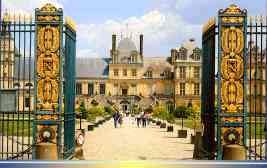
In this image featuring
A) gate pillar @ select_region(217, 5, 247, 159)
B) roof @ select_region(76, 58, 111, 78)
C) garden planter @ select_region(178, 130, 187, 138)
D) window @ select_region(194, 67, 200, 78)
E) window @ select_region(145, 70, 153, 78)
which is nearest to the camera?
gate pillar @ select_region(217, 5, 247, 159)

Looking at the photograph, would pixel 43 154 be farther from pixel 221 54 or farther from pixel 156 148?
pixel 156 148

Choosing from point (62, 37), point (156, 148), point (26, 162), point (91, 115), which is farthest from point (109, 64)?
point (26, 162)

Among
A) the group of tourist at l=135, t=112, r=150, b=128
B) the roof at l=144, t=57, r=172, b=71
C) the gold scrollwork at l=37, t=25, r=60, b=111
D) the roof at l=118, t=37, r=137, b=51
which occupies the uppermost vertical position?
the roof at l=118, t=37, r=137, b=51

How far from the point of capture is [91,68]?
5988 cm

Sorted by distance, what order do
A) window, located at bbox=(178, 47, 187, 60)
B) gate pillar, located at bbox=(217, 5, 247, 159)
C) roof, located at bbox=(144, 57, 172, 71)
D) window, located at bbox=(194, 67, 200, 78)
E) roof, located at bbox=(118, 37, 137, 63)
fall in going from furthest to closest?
roof, located at bbox=(144, 57, 172, 71), roof, located at bbox=(118, 37, 137, 63), window, located at bbox=(178, 47, 187, 60), window, located at bbox=(194, 67, 200, 78), gate pillar, located at bbox=(217, 5, 247, 159)

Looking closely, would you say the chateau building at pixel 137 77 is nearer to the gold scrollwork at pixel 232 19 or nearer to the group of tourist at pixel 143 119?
the group of tourist at pixel 143 119

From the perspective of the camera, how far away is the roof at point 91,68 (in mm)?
59500

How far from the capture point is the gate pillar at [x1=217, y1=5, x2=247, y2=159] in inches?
318

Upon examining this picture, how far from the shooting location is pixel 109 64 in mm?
60094

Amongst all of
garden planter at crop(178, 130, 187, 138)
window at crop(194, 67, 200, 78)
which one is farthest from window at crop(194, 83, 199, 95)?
garden planter at crop(178, 130, 187, 138)

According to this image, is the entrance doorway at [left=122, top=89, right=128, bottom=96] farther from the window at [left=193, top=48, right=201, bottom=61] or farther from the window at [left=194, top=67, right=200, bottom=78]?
the window at [left=193, top=48, right=201, bottom=61]

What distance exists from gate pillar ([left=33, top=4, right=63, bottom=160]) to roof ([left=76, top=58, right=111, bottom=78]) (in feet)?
168

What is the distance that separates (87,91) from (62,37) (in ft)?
169

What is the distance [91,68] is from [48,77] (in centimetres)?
5185
